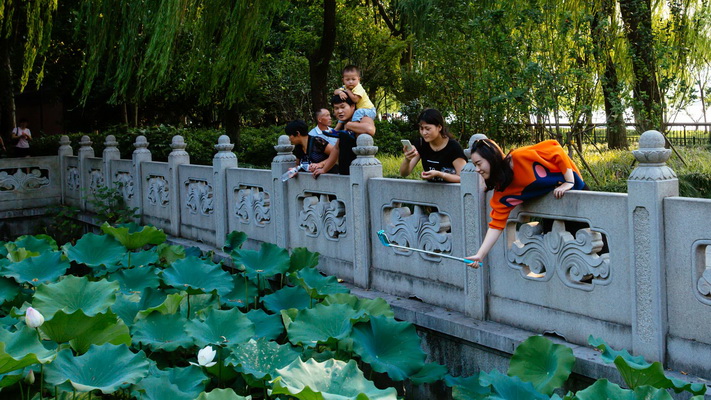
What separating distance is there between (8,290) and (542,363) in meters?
4.05

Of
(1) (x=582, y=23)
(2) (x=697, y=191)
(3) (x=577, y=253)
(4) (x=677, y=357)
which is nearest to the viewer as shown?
(4) (x=677, y=357)

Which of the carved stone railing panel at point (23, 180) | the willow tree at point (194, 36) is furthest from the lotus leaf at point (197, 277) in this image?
the carved stone railing panel at point (23, 180)

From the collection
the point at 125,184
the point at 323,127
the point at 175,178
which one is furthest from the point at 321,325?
the point at 125,184

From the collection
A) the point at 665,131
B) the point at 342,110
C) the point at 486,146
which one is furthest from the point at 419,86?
the point at 486,146

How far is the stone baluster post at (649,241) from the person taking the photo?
12.3 feet

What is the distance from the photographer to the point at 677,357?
3.77m

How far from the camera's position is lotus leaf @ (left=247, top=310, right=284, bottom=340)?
476 cm

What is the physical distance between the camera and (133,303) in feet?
16.3

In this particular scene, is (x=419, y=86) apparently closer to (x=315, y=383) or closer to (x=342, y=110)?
(x=342, y=110)

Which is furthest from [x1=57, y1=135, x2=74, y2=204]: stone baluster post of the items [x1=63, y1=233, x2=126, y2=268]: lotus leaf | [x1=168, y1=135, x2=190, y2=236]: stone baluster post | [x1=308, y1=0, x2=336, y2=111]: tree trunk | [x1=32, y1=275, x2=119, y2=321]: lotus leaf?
[x1=32, y1=275, x2=119, y2=321]: lotus leaf

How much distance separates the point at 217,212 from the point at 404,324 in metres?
3.91

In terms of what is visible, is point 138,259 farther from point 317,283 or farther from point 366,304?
point 366,304

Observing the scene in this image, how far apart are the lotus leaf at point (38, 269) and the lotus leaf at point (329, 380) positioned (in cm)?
317

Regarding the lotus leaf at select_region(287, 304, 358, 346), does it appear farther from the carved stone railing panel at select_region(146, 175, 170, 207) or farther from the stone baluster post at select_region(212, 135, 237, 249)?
the carved stone railing panel at select_region(146, 175, 170, 207)
